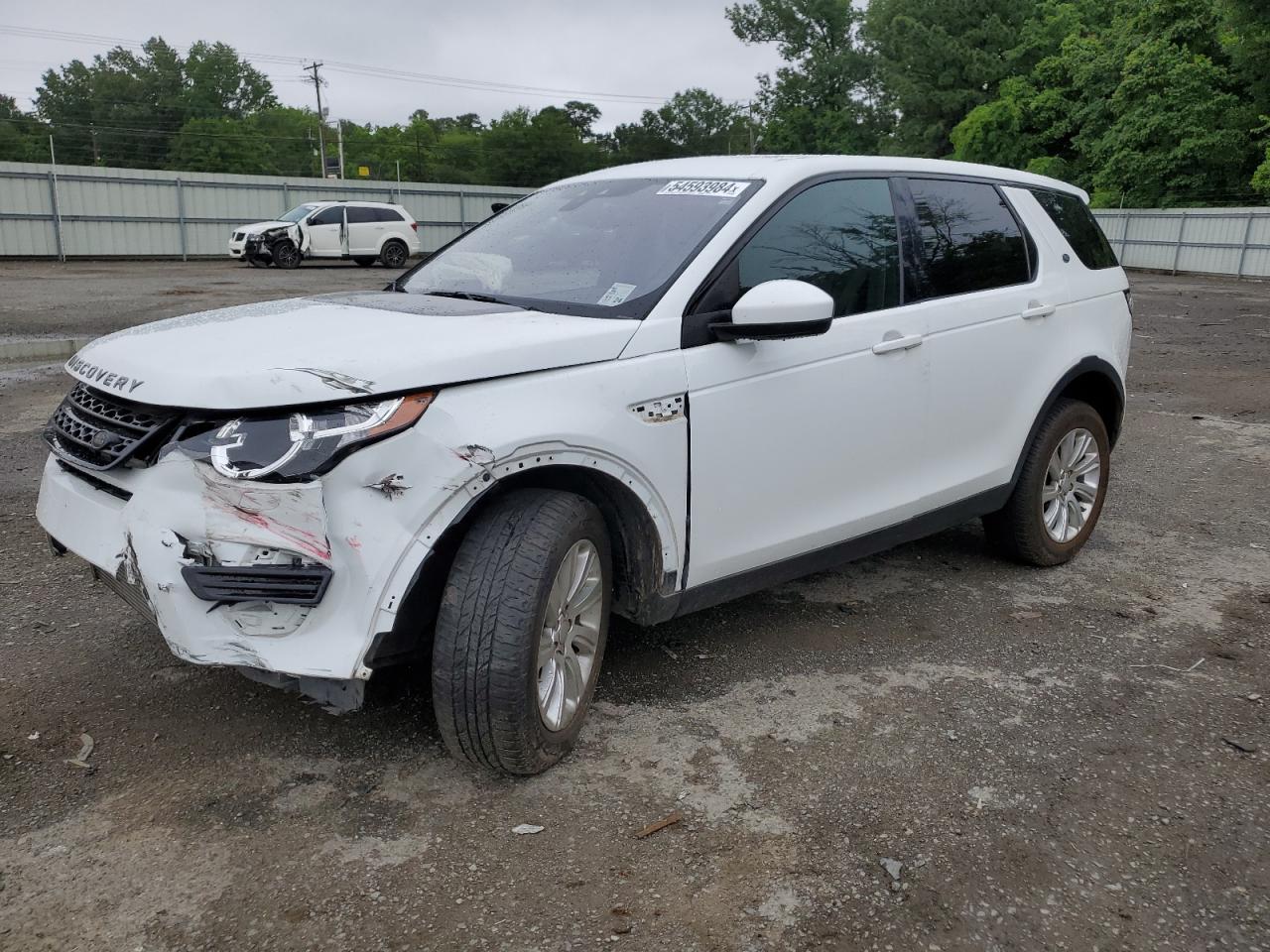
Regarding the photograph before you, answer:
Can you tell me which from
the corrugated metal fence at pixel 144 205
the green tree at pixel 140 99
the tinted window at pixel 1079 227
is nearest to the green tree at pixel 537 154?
the green tree at pixel 140 99

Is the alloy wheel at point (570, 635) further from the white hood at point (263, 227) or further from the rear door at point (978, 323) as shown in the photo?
the white hood at point (263, 227)

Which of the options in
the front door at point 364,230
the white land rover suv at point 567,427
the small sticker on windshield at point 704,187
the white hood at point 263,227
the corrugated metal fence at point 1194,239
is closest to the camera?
the white land rover suv at point 567,427

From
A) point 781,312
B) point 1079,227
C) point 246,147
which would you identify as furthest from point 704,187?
point 246,147

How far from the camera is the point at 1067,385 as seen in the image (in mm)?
4684

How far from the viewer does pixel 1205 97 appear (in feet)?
107

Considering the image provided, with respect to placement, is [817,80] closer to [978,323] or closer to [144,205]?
[144,205]

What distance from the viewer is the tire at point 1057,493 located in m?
4.62

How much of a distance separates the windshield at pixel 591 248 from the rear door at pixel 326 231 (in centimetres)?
2207

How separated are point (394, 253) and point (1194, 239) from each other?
72.6 ft

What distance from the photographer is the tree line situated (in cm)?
3309

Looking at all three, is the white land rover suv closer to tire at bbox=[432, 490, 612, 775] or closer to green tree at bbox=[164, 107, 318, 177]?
tire at bbox=[432, 490, 612, 775]

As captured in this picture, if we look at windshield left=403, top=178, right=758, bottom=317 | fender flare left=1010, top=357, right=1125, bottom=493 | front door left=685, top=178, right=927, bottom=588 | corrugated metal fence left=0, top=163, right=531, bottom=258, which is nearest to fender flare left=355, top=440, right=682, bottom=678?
front door left=685, top=178, right=927, bottom=588

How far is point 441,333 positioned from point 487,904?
1469 millimetres

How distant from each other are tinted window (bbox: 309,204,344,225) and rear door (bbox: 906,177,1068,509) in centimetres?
2256
